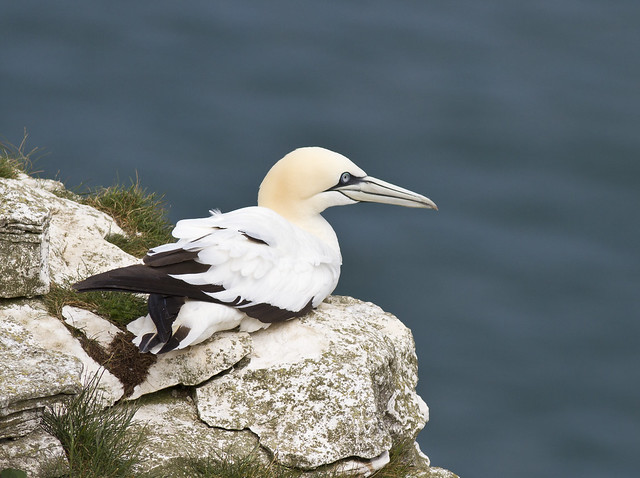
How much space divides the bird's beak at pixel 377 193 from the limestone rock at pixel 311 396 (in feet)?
3.82

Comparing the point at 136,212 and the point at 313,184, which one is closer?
the point at 313,184

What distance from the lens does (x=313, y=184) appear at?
657 centimetres

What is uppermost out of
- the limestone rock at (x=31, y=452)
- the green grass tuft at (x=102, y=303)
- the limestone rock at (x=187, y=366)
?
the green grass tuft at (x=102, y=303)

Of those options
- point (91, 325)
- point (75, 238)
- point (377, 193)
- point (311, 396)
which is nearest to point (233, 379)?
point (311, 396)

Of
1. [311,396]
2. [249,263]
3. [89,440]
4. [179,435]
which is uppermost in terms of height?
[249,263]

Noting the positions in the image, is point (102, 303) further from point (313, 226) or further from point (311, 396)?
point (313, 226)

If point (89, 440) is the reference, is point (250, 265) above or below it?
above

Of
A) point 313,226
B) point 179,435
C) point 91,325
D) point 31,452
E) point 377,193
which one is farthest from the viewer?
point 377,193

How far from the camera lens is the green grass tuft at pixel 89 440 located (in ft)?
15.3

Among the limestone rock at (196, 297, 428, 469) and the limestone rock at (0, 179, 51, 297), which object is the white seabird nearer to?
the limestone rock at (196, 297, 428, 469)

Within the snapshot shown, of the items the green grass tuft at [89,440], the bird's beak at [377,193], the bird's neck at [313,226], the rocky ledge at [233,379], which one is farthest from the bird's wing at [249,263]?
the green grass tuft at [89,440]

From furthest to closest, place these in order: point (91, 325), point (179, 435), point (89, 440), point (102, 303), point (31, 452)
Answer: point (102, 303) < point (91, 325) < point (179, 435) < point (89, 440) < point (31, 452)

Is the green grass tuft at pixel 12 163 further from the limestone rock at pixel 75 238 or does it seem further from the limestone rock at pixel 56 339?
the limestone rock at pixel 56 339

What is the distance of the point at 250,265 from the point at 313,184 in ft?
3.67
